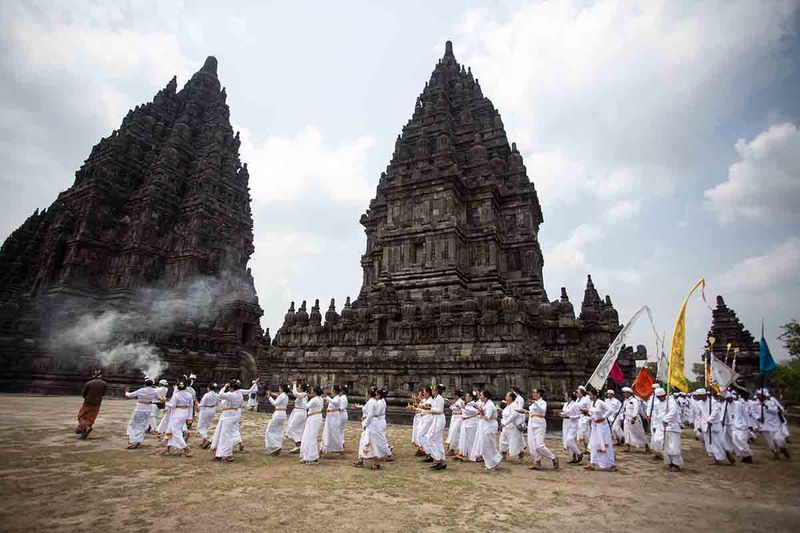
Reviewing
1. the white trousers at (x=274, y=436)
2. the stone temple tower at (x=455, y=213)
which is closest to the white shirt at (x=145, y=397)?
the white trousers at (x=274, y=436)

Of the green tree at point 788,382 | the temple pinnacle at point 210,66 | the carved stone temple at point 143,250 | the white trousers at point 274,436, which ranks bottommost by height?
the white trousers at point 274,436

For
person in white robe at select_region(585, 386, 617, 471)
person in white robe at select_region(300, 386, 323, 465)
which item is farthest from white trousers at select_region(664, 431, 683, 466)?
person in white robe at select_region(300, 386, 323, 465)

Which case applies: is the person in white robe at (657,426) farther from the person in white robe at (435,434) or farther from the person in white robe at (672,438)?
the person in white robe at (435,434)

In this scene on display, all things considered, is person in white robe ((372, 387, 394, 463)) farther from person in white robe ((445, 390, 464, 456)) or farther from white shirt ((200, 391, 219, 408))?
white shirt ((200, 391, 219, 408))

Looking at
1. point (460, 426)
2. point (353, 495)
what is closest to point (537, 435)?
point (460, 426)

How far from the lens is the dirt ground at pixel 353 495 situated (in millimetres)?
6293

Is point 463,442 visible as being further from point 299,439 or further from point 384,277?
point 384,277

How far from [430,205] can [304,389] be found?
17.3 meters

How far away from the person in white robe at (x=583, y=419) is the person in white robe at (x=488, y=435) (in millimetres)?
2826

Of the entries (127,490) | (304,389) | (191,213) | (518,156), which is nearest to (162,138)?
(191,213)

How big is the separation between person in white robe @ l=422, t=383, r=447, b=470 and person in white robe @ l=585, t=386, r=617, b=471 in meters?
4.09

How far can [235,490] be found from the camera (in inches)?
309

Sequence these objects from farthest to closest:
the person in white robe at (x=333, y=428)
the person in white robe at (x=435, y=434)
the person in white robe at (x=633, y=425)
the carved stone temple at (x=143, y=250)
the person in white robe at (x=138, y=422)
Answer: the carved stone temple at (x=143, y=250) → the person in white robe at (x=633, y=425) → the person in white robe at (x=333, y=428) → the person in white robe at (x=138, y=422) → the person in white robe at (x=435, y=434)

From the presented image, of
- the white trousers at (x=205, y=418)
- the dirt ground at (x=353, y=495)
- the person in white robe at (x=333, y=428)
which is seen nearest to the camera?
the dirt ground at (x=353, y=495)
